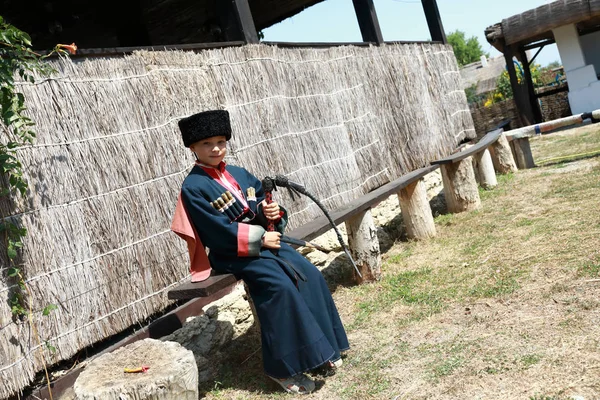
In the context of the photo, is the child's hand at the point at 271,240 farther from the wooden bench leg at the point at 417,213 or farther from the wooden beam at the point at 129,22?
the wooden beam at the point at 129,22

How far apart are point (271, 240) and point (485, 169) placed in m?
5.44

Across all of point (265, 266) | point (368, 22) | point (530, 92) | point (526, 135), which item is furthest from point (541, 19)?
point (265, 266)

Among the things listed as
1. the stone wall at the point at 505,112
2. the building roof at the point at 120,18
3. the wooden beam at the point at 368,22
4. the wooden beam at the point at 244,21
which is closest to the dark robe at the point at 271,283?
the wooden beam at the point at 244,21

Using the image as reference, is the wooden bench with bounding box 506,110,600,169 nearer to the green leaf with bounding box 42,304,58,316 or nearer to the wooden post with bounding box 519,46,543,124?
the wooden post with bounding box 519,46,543,124

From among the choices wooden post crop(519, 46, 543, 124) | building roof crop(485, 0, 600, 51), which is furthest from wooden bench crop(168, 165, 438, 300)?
wooden post crop(519, 46, 543, 124)

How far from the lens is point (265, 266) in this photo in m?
3.61

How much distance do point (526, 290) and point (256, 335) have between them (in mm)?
1933

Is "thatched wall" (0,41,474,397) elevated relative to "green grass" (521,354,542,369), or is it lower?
elevated

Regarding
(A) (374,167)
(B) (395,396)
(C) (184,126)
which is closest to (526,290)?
(B) (395,396)

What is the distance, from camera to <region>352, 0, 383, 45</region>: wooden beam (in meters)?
7.86

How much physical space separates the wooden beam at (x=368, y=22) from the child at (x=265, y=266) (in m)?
4.65

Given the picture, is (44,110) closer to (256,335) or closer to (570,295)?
(256,335)

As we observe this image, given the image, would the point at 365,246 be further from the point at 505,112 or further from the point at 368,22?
the point at 505,112

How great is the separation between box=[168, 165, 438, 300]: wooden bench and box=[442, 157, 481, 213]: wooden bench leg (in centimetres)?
38
